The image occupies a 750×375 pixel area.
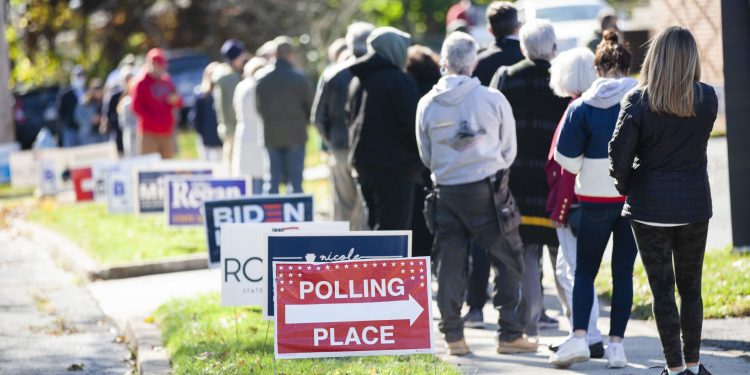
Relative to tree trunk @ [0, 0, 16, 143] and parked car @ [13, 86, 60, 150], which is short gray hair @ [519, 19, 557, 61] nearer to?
tree trunk @ [0, 0, 16, 143]

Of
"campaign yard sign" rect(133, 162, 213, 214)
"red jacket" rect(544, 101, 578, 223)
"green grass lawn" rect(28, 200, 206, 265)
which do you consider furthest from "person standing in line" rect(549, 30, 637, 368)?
"campaign yard sign" rect(133, 162, 213, 214)

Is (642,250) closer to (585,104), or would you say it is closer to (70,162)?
(585,104)

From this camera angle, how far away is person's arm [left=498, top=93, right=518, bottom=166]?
7.74 metres

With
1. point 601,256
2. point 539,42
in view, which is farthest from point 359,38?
point 601,256

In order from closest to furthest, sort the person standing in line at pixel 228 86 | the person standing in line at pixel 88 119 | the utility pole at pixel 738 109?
1. the utility pole at pixel 738 109
2. the person standing in line at pixel 228 86
3. the person standing in line at pixel 88 119

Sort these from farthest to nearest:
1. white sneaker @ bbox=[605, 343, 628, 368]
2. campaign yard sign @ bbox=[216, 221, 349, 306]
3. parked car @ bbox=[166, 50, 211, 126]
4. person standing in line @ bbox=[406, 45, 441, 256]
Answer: parked car @ bbox=[166, 50, 211, 126], person standing in line @ bbox=[406, 45, 441, 256], campaign yard sign @ bbox=[216, 221, 349, 306], white sneaker @ bbox=[605, 343, 628, 368]

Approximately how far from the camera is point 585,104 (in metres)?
7.21

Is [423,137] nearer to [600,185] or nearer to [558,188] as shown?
[558,188]

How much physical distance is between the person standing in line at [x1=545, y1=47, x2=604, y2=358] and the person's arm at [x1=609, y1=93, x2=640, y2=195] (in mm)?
986

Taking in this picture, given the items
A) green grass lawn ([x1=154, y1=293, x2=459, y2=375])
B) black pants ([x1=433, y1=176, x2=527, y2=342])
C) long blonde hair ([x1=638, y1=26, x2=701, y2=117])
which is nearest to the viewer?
long blonde hair ([x1=638, y1=26, x2=701, y2=117])

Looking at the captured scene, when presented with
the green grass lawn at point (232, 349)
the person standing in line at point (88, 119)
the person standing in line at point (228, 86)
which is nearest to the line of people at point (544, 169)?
the green grass lawn at point (232, 349)

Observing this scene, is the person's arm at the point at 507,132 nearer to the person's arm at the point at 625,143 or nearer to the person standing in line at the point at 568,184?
the person standing in line at the point at 568,184

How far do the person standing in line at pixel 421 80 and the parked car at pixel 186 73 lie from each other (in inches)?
842

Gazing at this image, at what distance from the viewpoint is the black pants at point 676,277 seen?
255 inches
